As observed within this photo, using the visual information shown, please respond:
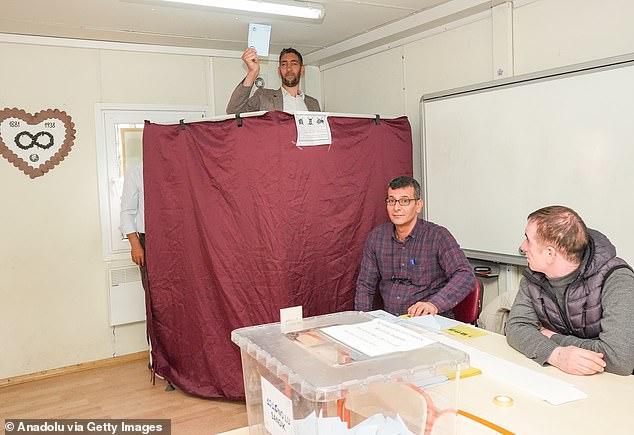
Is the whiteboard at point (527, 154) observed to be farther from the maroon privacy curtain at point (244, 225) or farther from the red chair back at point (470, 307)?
the red chair back at point (470, 307)

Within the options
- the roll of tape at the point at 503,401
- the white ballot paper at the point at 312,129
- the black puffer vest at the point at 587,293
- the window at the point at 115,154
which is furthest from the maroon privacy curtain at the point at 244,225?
the roll of tape at the point at 503,401

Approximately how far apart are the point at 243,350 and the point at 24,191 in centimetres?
329

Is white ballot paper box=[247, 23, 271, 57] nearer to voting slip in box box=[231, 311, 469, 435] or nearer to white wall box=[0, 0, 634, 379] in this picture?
white wall box=[0, 0, 634, 379]

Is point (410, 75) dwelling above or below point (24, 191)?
above

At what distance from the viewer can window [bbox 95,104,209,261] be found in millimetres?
4188

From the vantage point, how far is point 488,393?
1.54 metres

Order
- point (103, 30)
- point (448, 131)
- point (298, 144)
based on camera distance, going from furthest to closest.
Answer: point (103, 30), point (448, 131), point (298, 144)

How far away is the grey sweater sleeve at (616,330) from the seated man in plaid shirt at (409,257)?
0.96m

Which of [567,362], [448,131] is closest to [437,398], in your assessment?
[567,362]

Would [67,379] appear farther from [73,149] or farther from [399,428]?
[399,428]

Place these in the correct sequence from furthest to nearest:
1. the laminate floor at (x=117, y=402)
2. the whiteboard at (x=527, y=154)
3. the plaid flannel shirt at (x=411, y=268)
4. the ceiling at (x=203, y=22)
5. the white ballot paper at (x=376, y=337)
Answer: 1. the ceiling at (x=203, y=22)
2. the laminate floor at (x=117, y=402)
3. the plaid flannel shirt at (x=411, y=268)
4. the whiteboard at (x=527, y=154)
5. the white ballot paper at (x=376, y=337)

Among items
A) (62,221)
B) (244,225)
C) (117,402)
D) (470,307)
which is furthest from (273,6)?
(117,402)

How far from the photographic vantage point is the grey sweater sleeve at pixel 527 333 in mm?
1762

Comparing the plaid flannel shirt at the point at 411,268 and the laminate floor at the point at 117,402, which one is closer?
the plaid flannel shirt at the point at 411,268
